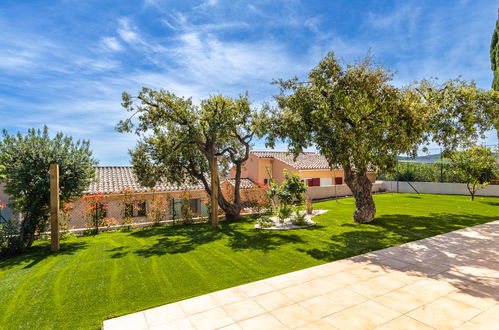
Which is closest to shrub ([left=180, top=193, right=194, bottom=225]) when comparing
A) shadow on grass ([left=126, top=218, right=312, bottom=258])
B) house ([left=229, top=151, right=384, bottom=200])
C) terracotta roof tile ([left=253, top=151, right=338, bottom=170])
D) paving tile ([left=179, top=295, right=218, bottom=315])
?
shadow on grass ([left=126, top=218, right=312, bottom=258])

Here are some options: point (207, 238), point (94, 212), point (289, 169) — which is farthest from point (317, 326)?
point (289, 169)

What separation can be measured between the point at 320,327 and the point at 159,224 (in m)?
11.2

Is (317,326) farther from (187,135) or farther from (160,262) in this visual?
(187,135)

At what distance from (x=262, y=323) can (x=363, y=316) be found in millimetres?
1713

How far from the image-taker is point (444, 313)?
4438 millimetres

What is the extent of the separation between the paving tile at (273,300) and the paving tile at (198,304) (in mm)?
871

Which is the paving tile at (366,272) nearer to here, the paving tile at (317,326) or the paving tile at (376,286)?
the paving tile at (376,286)

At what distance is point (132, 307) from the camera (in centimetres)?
491

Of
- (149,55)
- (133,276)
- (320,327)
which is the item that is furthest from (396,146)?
(149,55)

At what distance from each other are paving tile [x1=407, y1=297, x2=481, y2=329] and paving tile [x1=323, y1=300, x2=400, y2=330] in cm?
41

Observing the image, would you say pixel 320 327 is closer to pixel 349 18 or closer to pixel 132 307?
pixel 132 307

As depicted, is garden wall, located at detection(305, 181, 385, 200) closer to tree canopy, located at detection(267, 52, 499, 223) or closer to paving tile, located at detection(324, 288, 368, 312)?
tree canopy, located at detection(267, 52, 499, 223)

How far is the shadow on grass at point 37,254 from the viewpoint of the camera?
7.77 m

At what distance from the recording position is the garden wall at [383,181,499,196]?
2006 cm
